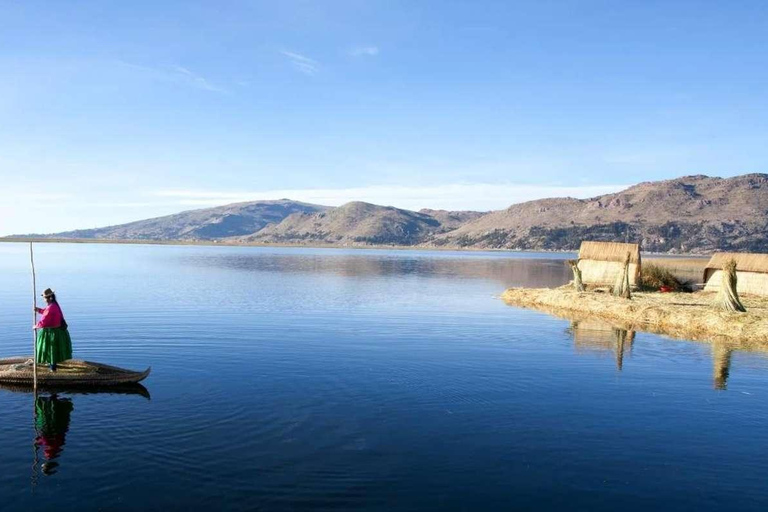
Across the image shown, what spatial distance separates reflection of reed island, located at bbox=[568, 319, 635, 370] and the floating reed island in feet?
6.61

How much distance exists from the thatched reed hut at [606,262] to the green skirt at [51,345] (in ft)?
170

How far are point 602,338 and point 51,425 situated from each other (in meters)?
28.7

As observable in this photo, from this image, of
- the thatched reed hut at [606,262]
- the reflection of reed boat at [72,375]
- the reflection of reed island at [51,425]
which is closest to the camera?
the reflection of reed island at [51,425]

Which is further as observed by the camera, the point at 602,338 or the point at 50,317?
the point at 602,338

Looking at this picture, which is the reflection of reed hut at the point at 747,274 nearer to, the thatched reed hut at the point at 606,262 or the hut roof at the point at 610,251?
the thatched reed hut at the point at 606,262

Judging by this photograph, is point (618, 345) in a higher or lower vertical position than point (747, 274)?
lower

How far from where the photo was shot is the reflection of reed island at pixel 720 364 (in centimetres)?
2433

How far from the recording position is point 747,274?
5494cm

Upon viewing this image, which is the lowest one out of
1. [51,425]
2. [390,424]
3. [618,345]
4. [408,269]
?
[618,345]

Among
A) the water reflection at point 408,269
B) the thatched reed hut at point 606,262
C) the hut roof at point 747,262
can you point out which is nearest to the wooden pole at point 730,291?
the hut roof at point 747,262

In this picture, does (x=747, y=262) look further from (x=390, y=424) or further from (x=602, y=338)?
(x=390, y=424)

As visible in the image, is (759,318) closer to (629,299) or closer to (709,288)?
(629,299)

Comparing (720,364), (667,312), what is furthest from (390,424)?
(667,312)

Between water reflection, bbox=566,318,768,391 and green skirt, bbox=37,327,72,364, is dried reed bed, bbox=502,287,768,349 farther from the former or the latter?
green skirt, bbox=37,327,72,364
